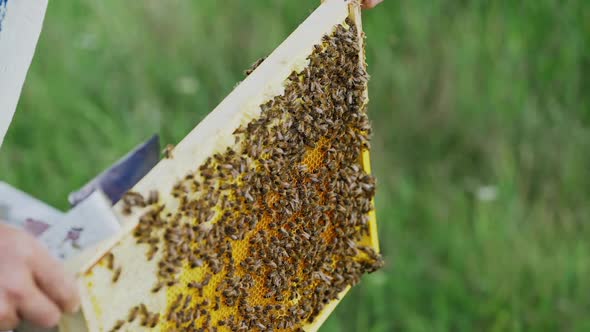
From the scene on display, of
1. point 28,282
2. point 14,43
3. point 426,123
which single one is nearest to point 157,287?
point 28,282

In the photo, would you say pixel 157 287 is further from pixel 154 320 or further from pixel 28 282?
pixel 28 282

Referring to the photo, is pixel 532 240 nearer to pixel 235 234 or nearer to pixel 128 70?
pixel 235 234

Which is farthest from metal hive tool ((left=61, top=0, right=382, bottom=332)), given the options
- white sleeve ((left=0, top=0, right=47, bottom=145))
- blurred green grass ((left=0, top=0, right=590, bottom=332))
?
blurred green grass ((left=0, top=0, right=590, bottom=332))

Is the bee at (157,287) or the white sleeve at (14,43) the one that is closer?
the bee at (157,287)

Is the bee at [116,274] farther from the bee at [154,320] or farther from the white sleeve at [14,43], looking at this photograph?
the white sleeve at [14,43]

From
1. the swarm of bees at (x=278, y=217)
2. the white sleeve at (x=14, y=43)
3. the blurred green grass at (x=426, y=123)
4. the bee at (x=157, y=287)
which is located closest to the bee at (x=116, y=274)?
the swarm of bees at (x=278, y=217)

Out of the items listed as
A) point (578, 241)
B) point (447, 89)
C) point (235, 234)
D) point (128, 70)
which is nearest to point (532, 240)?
point (578, 241)
